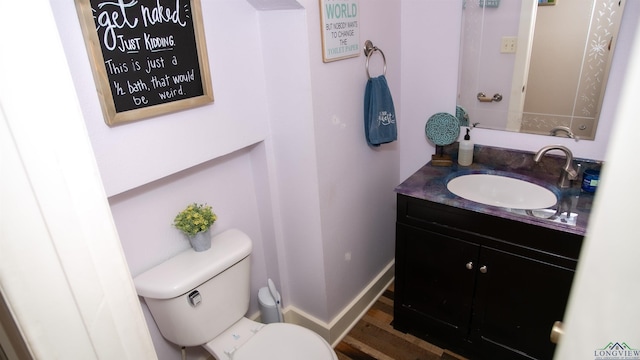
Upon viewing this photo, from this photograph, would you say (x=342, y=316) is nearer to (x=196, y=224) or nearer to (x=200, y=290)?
(x=200, y=290)

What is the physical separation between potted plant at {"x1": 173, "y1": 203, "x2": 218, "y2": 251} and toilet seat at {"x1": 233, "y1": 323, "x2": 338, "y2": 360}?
0.43 meters

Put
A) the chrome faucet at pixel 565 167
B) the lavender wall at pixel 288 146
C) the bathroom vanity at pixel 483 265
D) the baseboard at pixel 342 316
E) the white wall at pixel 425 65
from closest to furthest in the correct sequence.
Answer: the lavender wall at pixel 288 146 < the bathroom vanity at pixel 483 265 < the chrome faucet at pixel 565 167 < the white wall at pixel 425 65 < the baseboard at pixel 342 316

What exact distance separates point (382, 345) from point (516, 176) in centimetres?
109

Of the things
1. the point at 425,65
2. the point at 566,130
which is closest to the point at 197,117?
the point at 425,65

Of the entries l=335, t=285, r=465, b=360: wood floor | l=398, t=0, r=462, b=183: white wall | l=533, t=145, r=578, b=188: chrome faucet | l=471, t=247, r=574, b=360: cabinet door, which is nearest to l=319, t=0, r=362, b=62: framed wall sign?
l=398, t=0, r=462, b=183: white wall

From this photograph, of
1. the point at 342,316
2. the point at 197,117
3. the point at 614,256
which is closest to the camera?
the point at 614,256

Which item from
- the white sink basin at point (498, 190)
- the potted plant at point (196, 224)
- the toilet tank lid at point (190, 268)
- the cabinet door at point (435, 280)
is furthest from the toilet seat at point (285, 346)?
the white sink basin at point (498, 190)

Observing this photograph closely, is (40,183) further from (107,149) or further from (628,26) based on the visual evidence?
(628,26)

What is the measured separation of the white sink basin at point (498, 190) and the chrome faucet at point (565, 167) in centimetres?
8

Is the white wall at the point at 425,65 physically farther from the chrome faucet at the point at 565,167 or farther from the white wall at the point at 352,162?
the chrome faucet at the point at 565,167

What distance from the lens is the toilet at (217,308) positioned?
1424mm

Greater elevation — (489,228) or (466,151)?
(466,151)

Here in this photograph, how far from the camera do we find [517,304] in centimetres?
161

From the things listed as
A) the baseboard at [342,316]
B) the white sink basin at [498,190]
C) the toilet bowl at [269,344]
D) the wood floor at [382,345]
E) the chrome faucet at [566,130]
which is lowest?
the wood floor at [382,345]
